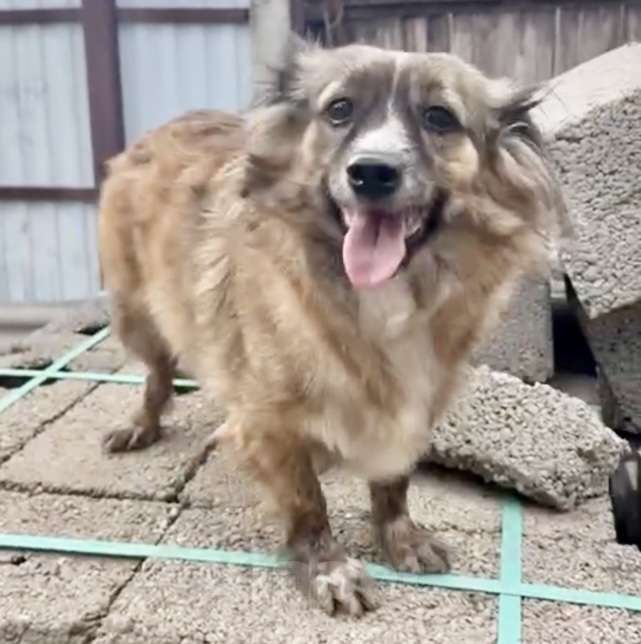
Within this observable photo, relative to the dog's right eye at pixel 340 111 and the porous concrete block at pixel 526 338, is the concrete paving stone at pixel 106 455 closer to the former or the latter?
the porous concrete block at pixel 526 338

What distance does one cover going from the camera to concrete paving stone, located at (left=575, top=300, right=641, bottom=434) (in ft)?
11.8

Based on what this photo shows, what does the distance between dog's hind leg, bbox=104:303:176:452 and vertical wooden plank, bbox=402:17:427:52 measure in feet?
7.92

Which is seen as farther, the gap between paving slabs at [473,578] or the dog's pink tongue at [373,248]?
the gap between paving slabs at [473,578]

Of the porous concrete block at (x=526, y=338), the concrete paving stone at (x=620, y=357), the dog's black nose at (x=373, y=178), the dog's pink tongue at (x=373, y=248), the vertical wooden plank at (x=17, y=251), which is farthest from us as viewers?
the vertical wooden plank at (x=17, y=251)

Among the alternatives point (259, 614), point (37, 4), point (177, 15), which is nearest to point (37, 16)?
point (37, 4)

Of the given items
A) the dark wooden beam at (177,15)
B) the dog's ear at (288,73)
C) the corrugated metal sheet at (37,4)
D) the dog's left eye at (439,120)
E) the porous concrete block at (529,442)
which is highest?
the corrugated metal sheet at (37,4)

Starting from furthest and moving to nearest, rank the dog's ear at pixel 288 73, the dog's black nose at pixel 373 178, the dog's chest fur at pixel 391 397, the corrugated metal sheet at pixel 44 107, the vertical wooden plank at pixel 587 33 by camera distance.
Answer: the corrugated metal sheet at pixel 44 107 < the vertical wooden plank at pixel 587 33 < the dog's ear at pixel 288 73 < the dog's chest fur at pixel 391 397 < the dog's black nose at pixel 373 178

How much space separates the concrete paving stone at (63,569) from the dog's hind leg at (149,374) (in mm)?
A: 354

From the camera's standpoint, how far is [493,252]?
229cm

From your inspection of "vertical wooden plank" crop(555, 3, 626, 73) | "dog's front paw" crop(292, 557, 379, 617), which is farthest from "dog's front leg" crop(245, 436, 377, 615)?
"vertical wooden plank" crop(555, 3, 626, 73)

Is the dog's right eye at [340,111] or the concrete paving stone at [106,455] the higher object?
the dog's right eye at [340,111]

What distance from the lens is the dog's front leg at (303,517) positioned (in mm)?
2336

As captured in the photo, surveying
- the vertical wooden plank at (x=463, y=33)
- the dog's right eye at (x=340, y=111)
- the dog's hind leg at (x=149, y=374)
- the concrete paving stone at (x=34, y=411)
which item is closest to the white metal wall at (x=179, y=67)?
the vertical wooden plank at (x=463, y=33)

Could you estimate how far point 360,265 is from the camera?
213 cm
